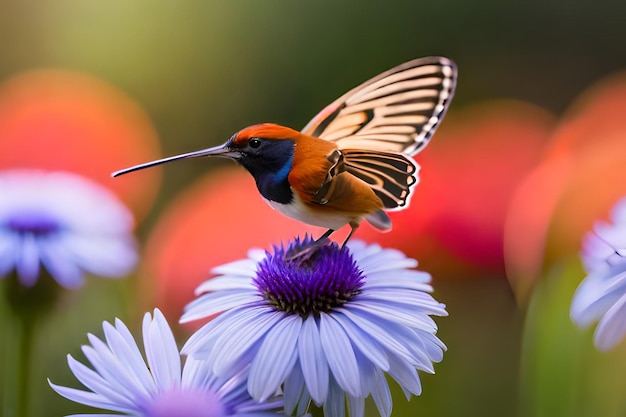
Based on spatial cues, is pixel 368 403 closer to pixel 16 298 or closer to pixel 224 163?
pixel 16 298

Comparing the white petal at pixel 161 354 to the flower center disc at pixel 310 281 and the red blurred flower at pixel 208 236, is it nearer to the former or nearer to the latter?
the flower center disc at pixel 310 281

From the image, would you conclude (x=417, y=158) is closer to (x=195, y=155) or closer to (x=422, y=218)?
(x=422, y=218)

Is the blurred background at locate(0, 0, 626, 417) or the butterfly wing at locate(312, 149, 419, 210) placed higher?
the blurred background at locate(0, 0, 626, 417)

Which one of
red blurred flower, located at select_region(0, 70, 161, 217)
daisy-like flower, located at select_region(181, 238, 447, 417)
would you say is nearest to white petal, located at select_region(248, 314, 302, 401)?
daisy-like flower, located at select_region(181, 238, 447, 417)

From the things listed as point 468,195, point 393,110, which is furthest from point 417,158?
point 393,110

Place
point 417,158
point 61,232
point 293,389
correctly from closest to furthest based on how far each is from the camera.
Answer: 1. point 293,389
2. point 61,232
3. point 417,158

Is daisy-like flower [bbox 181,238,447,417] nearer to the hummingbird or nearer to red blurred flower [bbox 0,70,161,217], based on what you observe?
the hummingbird

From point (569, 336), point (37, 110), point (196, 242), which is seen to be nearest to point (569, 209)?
point (569, 336)
